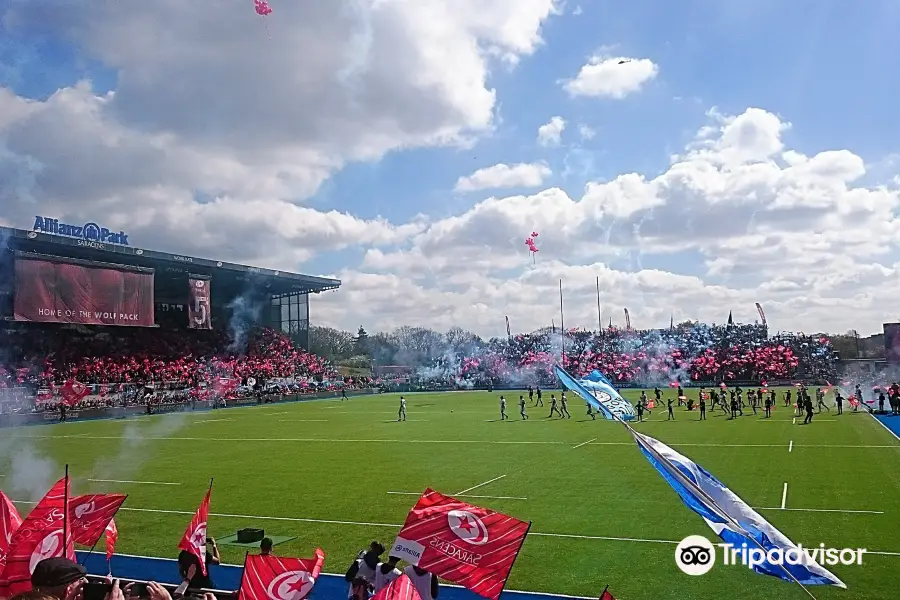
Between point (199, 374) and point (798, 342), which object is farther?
point (798, 342)

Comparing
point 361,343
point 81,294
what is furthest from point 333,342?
point 81,294

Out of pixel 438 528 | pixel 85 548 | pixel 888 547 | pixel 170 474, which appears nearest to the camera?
pixel 438 528

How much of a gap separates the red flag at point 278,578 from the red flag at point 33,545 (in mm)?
2112

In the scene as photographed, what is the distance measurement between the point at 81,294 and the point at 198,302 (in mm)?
13265

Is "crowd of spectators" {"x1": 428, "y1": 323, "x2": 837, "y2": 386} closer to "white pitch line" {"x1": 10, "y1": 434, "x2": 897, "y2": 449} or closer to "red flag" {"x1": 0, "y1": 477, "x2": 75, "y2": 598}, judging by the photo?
"white pitch line" {"x1": 10, "y1": 434, "x2": 897, "y2": 449}

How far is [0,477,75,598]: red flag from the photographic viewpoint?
719 centimetres

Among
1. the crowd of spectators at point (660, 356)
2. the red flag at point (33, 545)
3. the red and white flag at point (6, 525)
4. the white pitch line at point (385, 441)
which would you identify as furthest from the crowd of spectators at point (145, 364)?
the red flag at point (33, 545)

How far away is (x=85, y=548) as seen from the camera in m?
13.9

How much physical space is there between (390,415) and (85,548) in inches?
1236

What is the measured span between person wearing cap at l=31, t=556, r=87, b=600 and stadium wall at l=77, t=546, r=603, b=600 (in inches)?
258

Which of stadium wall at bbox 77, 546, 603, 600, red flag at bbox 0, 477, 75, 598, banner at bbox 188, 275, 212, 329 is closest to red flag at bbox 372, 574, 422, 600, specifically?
red flag at bbox 0, 477, 75, 598

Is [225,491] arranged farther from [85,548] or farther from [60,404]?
Result: [60,404]

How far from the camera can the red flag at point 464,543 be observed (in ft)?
20.2

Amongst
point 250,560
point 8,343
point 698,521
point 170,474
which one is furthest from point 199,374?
point 250,560
